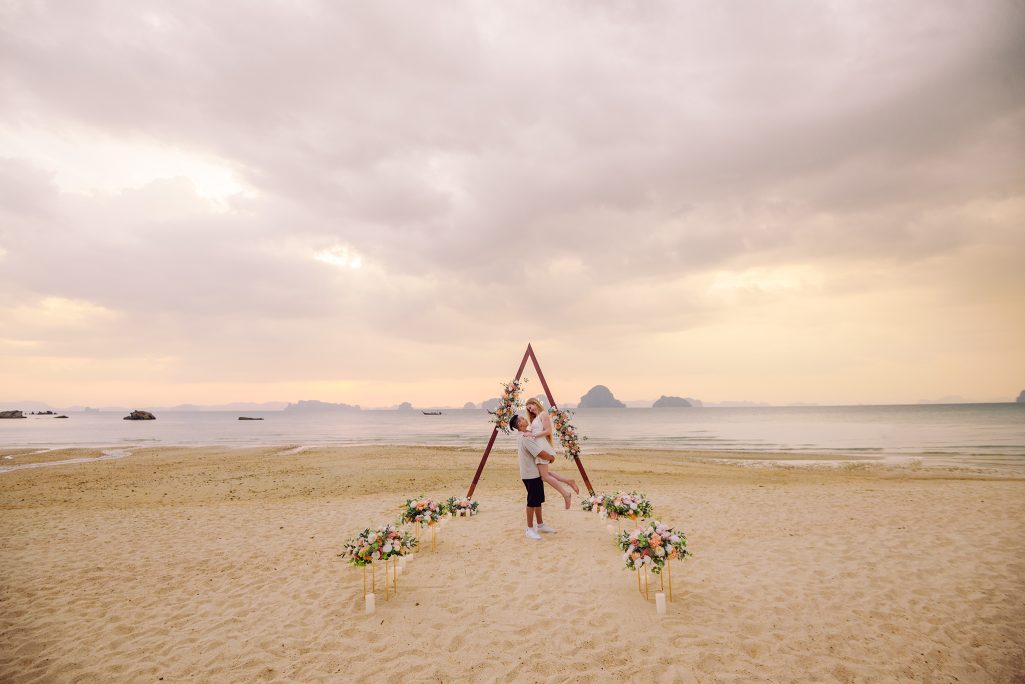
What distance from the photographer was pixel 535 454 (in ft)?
33.0

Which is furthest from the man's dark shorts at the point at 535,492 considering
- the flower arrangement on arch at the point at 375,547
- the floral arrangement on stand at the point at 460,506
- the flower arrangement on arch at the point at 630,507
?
the flower arrangement on arch at the point at 375,547

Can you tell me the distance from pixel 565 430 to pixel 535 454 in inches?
121

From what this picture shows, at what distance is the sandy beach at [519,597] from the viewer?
549 centimetres

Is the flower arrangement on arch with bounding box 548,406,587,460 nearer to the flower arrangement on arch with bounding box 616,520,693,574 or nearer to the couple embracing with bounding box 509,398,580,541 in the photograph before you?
the couple embracing with bounding box 509,398,580,541

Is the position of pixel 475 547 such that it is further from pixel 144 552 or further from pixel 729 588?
pixel 144 552

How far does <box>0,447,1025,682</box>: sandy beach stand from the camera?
5.49m

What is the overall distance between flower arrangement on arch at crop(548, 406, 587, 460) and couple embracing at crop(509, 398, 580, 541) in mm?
2194

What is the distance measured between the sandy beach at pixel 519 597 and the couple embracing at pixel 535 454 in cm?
89

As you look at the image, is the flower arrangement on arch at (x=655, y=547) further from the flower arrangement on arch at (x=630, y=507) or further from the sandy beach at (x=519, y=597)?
the flower arrangement on arch at (x=630, y=507)

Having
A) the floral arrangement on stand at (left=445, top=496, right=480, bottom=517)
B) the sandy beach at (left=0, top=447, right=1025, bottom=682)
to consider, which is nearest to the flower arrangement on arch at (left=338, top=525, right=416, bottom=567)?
the sandy beach at (left=0, top=447, right=1025, bottom=682)

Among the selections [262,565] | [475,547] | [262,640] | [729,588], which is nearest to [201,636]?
[262,640]

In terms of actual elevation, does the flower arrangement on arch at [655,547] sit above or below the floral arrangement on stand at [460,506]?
above

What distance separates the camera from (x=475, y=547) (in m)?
10.0

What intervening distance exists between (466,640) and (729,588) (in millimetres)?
4332
